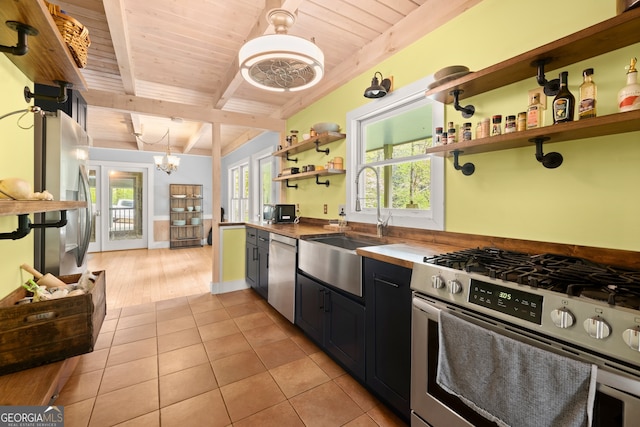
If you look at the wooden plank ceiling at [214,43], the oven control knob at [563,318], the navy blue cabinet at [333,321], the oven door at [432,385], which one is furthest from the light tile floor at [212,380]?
the wooden plank ceiling at [214,43]

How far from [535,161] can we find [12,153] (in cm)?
278

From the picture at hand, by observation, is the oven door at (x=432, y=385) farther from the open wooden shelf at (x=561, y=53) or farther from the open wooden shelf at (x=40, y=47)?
the open wooden shelf at (x=40, y=47)

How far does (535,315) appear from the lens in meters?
0.93

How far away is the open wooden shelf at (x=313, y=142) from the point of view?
2.90 m

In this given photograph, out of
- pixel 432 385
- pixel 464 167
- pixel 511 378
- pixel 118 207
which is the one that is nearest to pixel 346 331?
pixel 432 385

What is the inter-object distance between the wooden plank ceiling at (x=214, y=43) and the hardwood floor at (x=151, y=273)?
2315mm

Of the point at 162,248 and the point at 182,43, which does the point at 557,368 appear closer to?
the point at 182,43

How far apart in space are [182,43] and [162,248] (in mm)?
5982

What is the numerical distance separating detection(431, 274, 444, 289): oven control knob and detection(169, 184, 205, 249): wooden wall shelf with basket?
7.44m

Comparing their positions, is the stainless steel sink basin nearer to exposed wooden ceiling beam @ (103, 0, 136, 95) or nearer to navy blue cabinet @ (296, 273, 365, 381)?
navy blue cabinet @ (296, 273, 365, 381)

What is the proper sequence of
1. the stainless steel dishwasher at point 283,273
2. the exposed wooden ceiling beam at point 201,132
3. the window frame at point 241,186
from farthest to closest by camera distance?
the window frame at point 241,186 < the exposed wooden ceiling beam at point 201,132 < the stainless steel dishwasher at point 283,273

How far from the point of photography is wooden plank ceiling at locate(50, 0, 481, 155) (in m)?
2.08

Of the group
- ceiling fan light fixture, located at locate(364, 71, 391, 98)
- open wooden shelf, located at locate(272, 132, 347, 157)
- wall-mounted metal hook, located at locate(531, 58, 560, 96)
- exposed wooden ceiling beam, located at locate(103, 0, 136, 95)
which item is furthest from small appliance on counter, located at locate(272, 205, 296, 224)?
wall-mounted metal hook, located at locate(531, 58, 560, 96)

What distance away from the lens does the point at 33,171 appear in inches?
65.3
